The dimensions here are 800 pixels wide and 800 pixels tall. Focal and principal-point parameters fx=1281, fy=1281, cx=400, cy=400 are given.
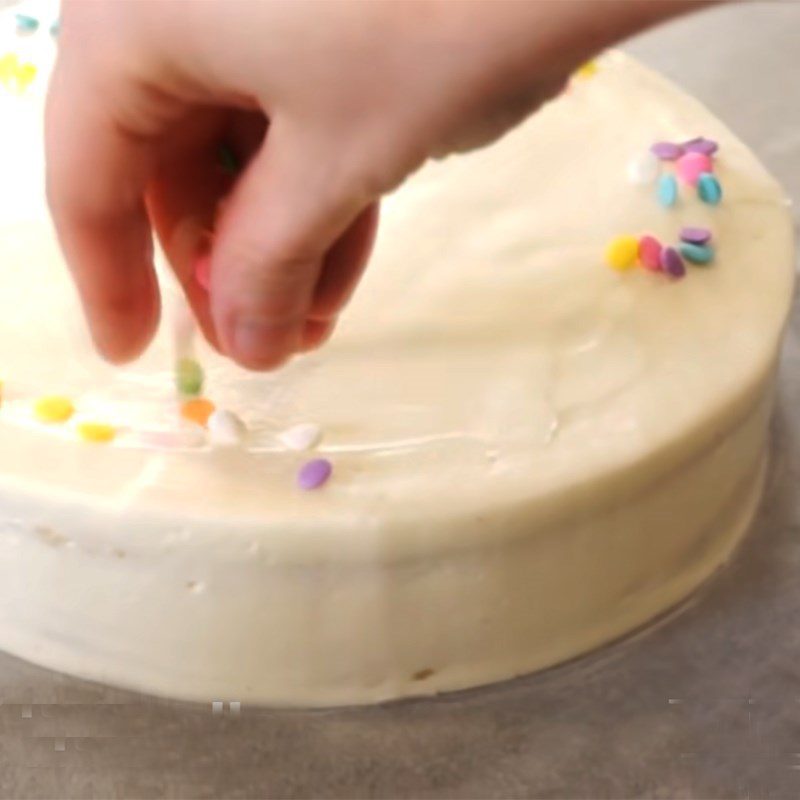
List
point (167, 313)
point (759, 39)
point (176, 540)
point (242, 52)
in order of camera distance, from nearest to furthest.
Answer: point (242, 52), point (176, 540), point (167, 313), point (759, 39)

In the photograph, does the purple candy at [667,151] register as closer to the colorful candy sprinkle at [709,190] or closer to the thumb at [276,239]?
the colorful candy sprinkle at [709,190]

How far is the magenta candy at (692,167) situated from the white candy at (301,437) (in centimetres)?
37

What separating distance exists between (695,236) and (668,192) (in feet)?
0.17

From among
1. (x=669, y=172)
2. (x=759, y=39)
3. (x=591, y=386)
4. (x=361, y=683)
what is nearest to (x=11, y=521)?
(x=361, y=683)

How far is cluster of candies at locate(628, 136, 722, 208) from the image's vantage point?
0.93 metres

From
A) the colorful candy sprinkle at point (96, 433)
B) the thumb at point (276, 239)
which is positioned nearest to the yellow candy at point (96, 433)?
the colorful candy sprinkle at point (96, 433)

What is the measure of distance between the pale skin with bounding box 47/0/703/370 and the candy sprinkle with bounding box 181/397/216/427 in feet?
0.48

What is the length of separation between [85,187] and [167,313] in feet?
0.97

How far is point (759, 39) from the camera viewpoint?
5.41 ft

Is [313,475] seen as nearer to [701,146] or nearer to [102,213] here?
[102,213]

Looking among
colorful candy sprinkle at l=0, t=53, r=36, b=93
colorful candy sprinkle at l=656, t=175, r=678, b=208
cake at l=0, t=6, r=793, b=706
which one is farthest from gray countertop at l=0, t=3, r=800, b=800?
colorful candy sprinkle at l=0, t=53, r=36, b=93

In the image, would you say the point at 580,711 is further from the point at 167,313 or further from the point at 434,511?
the point at 167,313

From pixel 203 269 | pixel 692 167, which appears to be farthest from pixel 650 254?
pixel 203 269

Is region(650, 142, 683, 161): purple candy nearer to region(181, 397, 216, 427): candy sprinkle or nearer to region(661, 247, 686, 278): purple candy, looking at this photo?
region(661, 247, 686, 278): purple candy
